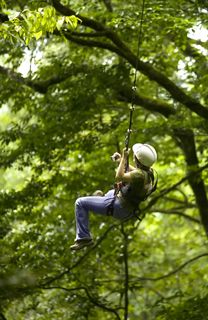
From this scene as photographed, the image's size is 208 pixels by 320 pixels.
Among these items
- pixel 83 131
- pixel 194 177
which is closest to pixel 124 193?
pixel 83 131

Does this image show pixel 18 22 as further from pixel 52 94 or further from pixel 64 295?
pixel 64 295

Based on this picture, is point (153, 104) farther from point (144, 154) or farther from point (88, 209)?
point (144, 154)

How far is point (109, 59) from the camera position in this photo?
1223cm

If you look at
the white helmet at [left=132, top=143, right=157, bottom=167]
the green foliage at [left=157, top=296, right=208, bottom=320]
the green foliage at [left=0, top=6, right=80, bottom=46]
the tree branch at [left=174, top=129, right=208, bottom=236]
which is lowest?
the white helmet at [left=132, top=143, right=157, bottom=167]

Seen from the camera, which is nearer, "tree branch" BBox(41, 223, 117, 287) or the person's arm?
the person's arm

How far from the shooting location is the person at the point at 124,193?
5938mm

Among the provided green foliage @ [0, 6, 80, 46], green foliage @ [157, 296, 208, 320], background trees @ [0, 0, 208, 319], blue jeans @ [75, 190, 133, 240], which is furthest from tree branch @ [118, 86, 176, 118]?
green foliage @ [0, 6, 80, 46]

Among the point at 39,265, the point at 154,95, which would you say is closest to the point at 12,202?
the point at 39,265

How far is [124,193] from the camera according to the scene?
241 inches

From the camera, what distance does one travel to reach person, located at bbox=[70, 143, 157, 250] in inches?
234

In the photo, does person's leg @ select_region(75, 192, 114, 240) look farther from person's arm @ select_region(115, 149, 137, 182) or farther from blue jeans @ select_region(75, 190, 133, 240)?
person's arm @ select_region(115, 149, 137, 182)

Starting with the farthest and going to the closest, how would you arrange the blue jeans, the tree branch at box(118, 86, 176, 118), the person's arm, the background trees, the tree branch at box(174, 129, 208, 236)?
the tree branch at box(174, 129, 208, 236) < the tree branch at box(118, 86, 176, 118) < the background trees < the blue jeans < the person's arm

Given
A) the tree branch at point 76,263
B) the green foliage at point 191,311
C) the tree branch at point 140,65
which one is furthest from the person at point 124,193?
the tree branch at point 76,263

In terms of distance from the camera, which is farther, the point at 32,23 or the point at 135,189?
the point at 135,189
